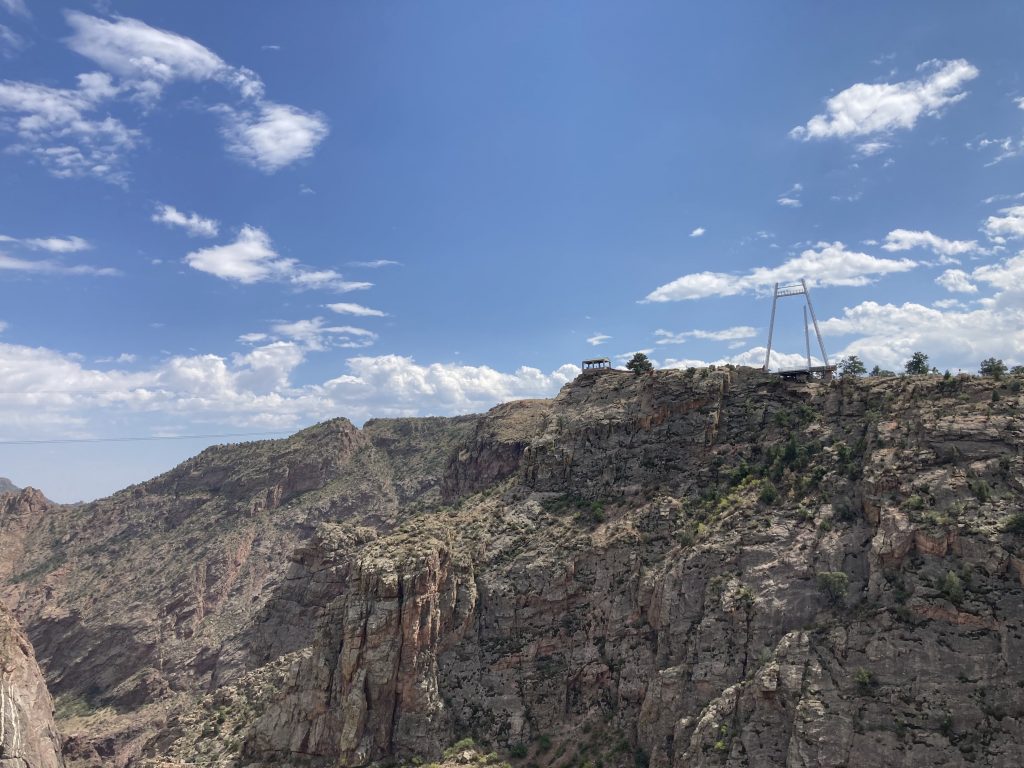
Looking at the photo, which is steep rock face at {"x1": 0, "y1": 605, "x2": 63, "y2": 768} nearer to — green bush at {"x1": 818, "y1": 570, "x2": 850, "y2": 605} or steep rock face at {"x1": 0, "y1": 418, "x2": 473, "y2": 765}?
steep rock face at {"x1": 0, "y1": 418, "x2": 473, "y2": 765}

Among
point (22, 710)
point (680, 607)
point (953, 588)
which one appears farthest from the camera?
point (22, 710)

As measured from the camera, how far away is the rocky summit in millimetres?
47344

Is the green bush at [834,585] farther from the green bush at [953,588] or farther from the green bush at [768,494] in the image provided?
the green bush at [768,494]

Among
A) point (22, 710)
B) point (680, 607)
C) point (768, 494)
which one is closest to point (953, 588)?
point (768, 494)

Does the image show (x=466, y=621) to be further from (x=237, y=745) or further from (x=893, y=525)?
(x=893, y=525)

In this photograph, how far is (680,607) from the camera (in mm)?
63188

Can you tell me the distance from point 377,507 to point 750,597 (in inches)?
5170

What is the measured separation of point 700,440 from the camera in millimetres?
78438

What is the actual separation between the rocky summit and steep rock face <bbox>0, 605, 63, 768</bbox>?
366 mm

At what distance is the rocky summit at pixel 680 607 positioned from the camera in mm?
47344

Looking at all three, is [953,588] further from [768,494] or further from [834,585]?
[768,494]

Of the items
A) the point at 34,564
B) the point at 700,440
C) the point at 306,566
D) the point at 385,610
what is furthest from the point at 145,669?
the point at 700,440

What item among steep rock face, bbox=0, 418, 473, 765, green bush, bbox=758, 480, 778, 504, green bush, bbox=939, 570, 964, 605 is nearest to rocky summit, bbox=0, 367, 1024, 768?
green bush, bbox=939, 570, 964, 605

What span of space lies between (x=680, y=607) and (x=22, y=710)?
253 feet
